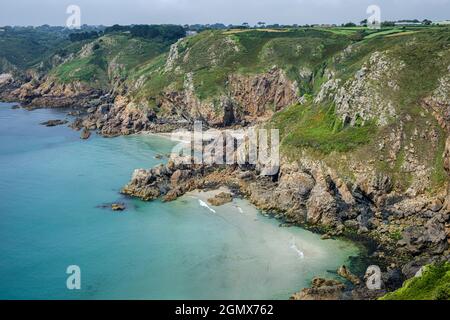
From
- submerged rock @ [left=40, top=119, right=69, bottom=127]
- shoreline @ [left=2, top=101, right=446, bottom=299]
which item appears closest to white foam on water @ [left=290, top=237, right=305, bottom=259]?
shoreline @ [left=2, top=101, right=446, bottom=299]

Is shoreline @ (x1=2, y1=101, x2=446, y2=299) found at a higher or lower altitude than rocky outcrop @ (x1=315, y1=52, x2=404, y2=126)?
lower

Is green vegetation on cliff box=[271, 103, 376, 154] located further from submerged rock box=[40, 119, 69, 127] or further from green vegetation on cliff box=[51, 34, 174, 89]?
green vegetation on cliff box=[51, 34, 174, 89]

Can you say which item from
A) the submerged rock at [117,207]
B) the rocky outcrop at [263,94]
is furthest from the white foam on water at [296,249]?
the rocky outcrop at [263,94]

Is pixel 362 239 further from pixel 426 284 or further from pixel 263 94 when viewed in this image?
pixel 263 94

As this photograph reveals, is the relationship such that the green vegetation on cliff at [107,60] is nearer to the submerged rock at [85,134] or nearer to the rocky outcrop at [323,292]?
the submerged rock at [85,134]

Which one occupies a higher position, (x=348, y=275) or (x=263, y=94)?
(x=263, y=94)

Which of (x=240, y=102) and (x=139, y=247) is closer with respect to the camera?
(x=139, y=247)

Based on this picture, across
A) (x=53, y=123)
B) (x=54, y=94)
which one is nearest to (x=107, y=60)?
(x=54, y=94)
